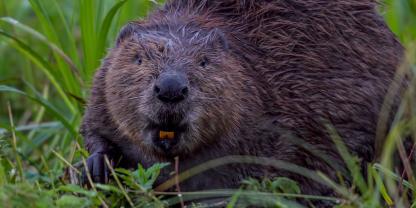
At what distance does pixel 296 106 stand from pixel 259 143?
0.23 metres

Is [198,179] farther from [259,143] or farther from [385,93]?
[385,93]

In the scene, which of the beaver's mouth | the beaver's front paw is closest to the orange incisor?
the beaver's mouth

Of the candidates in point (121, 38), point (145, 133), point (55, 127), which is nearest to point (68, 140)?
point (55, 127)

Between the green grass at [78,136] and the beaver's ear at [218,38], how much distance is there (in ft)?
1.46

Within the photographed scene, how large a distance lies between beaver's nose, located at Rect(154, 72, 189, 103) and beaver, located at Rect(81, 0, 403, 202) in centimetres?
8

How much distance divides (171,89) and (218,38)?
55cm

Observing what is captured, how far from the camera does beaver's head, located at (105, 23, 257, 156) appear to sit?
3.61 meters

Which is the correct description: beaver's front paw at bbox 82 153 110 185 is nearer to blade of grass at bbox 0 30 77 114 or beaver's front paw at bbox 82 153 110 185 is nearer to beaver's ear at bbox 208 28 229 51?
beaver's ear at bbox 208 28 229 51

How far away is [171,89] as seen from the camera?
3523 mm

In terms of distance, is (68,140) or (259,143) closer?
(259,143)

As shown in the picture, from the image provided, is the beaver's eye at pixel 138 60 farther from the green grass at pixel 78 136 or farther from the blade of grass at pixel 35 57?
the blade of grass at pixel 35 57

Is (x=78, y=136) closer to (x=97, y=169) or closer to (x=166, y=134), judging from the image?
(x=97, y=169)

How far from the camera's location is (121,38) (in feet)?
13.6

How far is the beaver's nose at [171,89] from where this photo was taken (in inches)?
139
